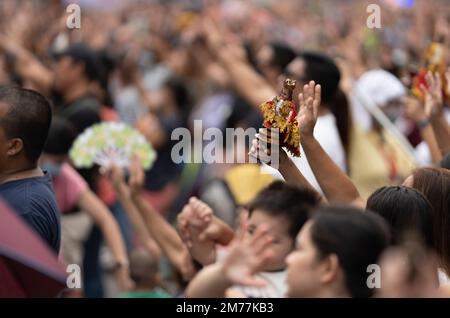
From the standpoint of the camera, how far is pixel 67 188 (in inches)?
261

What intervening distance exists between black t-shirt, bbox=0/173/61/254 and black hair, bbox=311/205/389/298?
1.39 m

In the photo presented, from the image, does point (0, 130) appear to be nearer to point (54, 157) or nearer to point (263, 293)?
point (263, 293)

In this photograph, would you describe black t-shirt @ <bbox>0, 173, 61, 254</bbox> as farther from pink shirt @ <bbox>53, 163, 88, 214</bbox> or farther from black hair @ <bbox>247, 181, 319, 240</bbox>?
pink shirt @ <bbox>53, 163, 88, 214</bbox>

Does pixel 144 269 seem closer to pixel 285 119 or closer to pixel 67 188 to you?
pixel 67 188

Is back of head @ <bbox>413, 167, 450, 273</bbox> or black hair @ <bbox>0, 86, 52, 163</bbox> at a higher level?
black hair @ <bbox>0, 86, 52, 163</bbox>

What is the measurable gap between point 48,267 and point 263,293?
3.10ft

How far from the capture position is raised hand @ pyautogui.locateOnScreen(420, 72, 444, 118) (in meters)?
5.08

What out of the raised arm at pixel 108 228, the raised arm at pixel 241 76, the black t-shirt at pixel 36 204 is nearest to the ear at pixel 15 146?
the black t-shirt at pixel 36 204

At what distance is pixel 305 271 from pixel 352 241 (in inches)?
6.6

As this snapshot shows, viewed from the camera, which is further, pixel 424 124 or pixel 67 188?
pixel 67 188

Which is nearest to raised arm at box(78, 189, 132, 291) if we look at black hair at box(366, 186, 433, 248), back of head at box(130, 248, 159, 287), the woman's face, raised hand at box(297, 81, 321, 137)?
back of head at box(130, 248, 159, 287)

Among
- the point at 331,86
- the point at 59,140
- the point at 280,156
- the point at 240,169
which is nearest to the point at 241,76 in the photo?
the point at 240,169

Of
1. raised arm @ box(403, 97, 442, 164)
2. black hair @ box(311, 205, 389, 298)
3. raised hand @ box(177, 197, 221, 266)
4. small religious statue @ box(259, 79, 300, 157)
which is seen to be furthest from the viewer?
raised arm @ box(403, 97, 442, 164)
